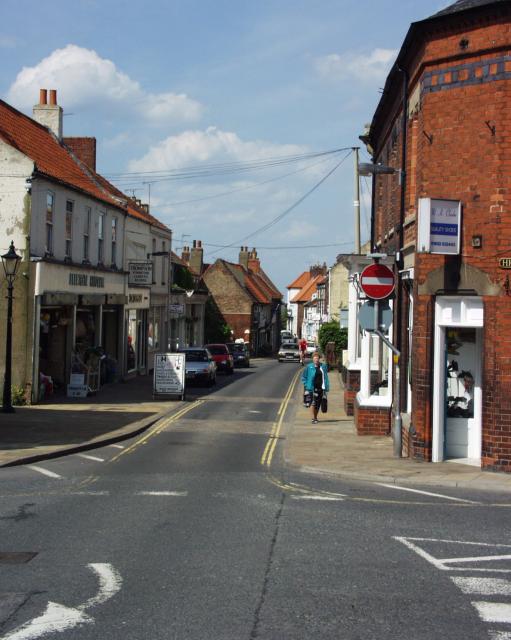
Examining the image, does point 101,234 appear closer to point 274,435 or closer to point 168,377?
point 168,377

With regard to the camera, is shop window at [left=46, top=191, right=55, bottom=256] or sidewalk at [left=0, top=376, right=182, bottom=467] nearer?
sidewalk at [left=0, top=376, right=182, bottom=467]

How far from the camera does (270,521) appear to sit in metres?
10.3

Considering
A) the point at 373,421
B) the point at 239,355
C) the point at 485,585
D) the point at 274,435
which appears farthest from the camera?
the point at 239,355

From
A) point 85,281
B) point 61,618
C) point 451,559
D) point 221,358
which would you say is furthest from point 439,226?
point 221,358

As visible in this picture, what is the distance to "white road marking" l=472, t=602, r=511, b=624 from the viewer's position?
6.73m

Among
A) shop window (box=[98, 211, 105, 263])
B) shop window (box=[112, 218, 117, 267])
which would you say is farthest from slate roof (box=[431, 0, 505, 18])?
shop window (box=[112, 218, 117, 267])

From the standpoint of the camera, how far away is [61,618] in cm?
655

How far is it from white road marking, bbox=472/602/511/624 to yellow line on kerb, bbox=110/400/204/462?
9.89 metres

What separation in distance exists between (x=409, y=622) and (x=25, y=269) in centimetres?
2022

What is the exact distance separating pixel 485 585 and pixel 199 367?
27.9 m

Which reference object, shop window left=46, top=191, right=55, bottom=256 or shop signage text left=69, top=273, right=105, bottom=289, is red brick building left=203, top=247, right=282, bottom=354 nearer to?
shop signage text left=69, top=273, right=105, bottom=289

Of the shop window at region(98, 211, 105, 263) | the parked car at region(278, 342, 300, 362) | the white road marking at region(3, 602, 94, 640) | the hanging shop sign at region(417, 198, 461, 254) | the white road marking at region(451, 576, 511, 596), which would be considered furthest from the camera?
the parked car at region(278, 342, 300, 362)

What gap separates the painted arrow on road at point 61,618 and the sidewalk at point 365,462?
7.21 m

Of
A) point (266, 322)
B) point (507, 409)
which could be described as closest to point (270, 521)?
point (507, 409)
